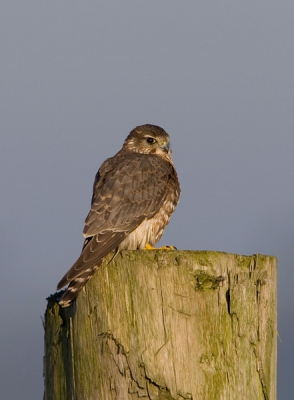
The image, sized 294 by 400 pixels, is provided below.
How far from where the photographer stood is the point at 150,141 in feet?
22.8

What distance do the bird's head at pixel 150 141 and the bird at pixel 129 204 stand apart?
0.32 m

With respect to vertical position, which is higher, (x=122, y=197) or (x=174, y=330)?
(x=122, y=197)

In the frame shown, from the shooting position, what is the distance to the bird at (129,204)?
480cm

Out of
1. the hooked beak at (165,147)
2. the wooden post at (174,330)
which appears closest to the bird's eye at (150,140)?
the hooked beak at (165,147)

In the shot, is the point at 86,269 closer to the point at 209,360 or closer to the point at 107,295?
the point at 107,295

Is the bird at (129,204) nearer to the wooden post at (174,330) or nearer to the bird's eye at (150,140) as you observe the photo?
the bird's eye at (150,140)

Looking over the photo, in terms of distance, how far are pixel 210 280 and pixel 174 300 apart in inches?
8.7

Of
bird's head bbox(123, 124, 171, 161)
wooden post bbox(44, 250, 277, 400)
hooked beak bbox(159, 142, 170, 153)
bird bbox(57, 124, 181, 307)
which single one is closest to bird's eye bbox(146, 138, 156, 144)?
bird's head bbox(123, 124, 171, 161)

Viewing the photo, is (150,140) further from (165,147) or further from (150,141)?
(165,147)

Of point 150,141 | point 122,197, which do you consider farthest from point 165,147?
point 122,197

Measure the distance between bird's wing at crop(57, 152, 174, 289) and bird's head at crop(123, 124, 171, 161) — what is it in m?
0.55

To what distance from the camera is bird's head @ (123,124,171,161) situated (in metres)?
6.87

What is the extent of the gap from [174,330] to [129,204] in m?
2.33

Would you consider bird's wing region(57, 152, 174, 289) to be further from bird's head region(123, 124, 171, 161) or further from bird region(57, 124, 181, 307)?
bird's head region(123, 124, 171, 161)
